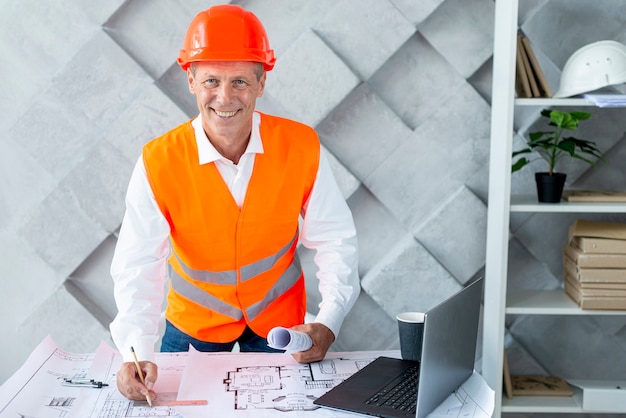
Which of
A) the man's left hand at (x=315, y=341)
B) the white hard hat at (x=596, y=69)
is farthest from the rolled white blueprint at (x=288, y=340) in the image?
the white hard hat at (x=596, y=69)

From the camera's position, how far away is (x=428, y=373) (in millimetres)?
1251

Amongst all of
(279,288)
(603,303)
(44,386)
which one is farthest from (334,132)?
(44,386)

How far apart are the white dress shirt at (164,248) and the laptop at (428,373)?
0.25 metres

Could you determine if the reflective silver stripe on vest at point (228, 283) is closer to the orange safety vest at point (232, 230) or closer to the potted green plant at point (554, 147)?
the orange safety vest at point (232, 230)

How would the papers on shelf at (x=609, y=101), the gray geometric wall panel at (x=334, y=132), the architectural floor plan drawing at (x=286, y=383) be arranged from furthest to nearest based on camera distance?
1. the gray geometric wall panel at (x=334, y=132)
2. the papers on shelf at (x=609, y=101)
3. the architectural floor plan drawing at (x=286, y=383)

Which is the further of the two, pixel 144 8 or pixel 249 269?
pixel 144 8

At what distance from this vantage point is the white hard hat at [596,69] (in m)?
2.11

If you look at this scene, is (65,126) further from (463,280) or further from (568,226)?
(568,226)

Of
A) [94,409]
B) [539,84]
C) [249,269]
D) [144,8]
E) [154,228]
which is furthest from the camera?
[144,8]

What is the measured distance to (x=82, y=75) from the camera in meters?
2.40

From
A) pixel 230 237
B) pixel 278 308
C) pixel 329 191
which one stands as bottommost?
pixel 278 308

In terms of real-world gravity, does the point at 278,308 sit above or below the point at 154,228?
below

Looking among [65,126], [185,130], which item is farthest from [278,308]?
[65,126]

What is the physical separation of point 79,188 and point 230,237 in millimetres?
875
